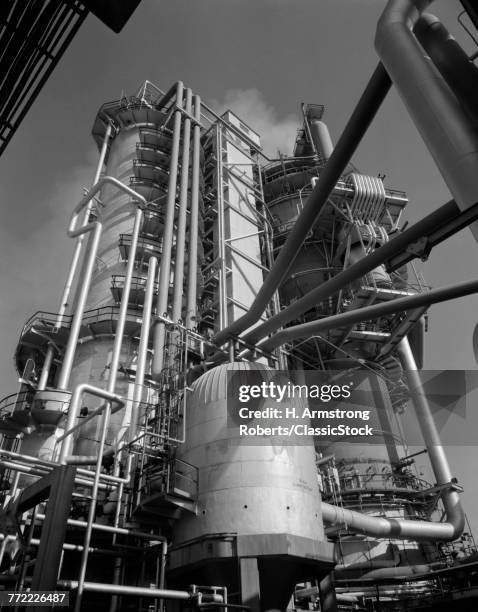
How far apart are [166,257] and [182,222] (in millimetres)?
2576

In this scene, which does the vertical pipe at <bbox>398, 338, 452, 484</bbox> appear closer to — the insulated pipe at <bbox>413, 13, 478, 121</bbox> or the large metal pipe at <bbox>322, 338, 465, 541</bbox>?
the large metal pipe at <bbox>322, 338, 465, 541</bbox>

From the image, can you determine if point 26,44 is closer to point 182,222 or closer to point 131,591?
point 131,591

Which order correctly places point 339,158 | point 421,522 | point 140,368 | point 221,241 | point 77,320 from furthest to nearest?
1. point 221,241
2. point 421,522
3. point 140,368
4. point 77,320
5. point 339,158

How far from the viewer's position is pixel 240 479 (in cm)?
1202

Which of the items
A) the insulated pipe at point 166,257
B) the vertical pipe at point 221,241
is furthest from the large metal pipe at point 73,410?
the vertical pipe at point 221,241

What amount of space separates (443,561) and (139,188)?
27.6m

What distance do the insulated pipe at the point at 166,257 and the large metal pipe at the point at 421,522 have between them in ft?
27.8

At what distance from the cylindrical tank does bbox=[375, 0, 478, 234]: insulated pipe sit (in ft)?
28.7

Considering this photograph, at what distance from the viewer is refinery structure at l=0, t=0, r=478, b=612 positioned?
28.1 feet

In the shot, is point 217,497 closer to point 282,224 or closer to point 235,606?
point 235,606

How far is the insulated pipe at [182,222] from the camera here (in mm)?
21484

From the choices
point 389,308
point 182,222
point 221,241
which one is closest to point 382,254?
point 389,308

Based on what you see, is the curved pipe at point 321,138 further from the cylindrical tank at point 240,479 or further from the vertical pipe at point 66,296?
the cylindrical tank at point 240,479

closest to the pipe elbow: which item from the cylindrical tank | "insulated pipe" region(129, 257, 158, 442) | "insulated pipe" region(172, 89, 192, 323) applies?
the cylindrical tank
